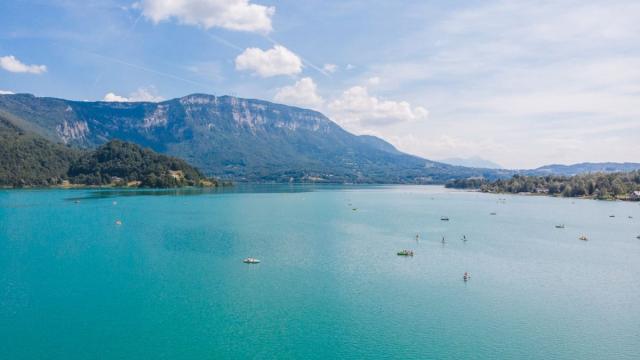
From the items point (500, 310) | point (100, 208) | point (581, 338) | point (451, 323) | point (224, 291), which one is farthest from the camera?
point (100, 208)

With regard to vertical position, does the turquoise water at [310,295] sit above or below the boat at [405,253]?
below

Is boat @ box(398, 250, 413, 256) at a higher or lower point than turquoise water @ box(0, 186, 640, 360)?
higher

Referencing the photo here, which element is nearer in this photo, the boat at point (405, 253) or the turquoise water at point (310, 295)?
the turquoise water at point (310, 295)

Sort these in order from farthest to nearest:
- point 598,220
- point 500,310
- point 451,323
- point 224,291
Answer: point 598,220 < point 224,291 < point 500,310 < point 451,323

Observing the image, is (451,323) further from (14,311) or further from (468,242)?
(468,242)

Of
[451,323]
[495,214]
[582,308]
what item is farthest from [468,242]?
[495,214]

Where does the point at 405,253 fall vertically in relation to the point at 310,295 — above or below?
above

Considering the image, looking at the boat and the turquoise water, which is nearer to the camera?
the turquoise water

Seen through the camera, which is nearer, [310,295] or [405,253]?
[310,295]
